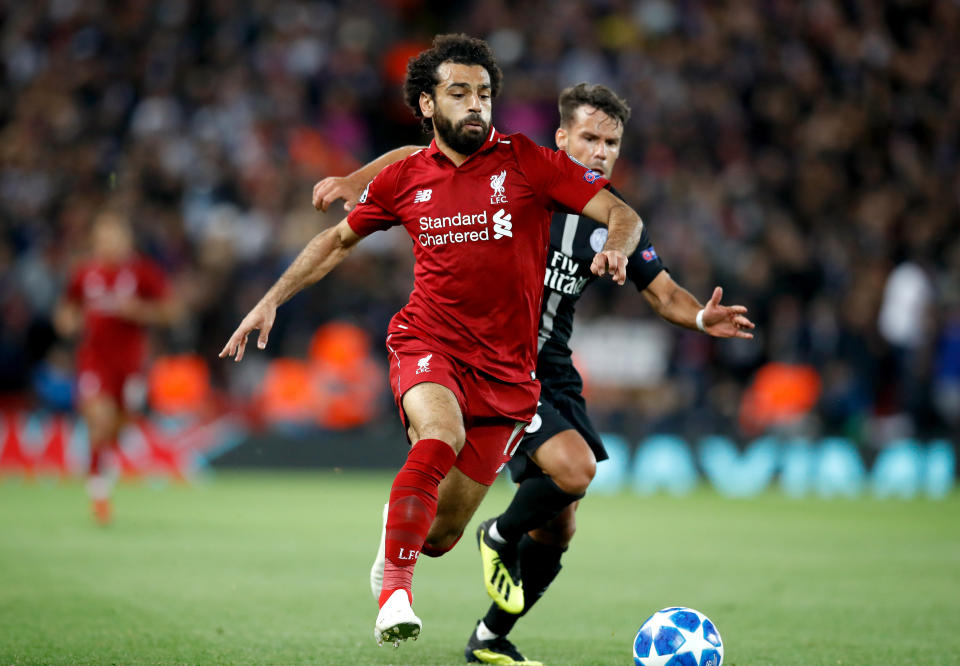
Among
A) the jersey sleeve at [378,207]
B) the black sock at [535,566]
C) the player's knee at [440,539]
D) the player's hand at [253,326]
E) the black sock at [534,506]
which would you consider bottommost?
the black sock at [535,566]

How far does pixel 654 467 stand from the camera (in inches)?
604

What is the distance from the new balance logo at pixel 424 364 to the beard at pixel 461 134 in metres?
0.88

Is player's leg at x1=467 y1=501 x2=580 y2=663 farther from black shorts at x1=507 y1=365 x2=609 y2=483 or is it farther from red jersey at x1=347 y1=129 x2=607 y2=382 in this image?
red jersey at x1=347 y1=129 x2=607 y2=382

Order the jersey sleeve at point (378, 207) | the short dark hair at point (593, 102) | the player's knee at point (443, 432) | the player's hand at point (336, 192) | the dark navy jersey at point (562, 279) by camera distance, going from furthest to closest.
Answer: the short dark hair at point (593, 102) < the dark navy jersey at point (562, 279) < the player's hand at point (336, 192) < the jersey sleeve at point (378, 207) < the player's knee at point (443, 432)

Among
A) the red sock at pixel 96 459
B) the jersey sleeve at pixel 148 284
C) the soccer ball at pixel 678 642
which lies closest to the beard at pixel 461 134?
the soccer ball at pixel 678 642

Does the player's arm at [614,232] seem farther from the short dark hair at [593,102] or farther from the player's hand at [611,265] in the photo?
the short dark hair at [593,102]

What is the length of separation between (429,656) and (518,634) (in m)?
0.84

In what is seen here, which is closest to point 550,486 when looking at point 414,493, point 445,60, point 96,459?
point 414,493

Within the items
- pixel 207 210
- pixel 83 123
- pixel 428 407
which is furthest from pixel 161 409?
pixel 428 407

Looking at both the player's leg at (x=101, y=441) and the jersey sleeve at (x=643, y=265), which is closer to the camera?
the jersey sleeve at (x=643, y=265)

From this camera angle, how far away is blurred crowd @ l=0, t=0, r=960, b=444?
1554cm

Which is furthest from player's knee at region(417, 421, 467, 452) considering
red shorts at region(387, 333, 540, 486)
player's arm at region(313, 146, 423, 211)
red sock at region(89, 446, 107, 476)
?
red sock at region(89, 446, 107, 476)

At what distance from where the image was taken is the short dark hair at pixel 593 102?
20.8 feet

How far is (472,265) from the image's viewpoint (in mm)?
5312
